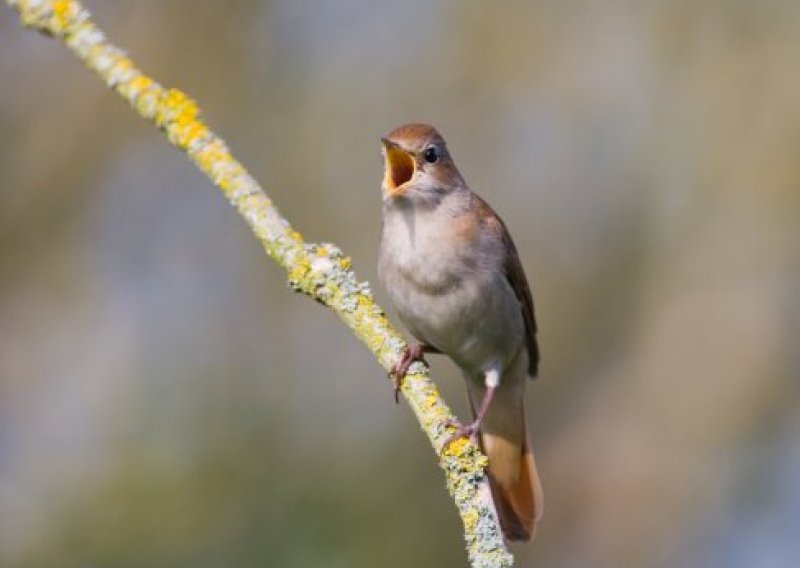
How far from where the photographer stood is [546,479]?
7645 millimetres

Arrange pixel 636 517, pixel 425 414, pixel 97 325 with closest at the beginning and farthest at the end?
1. pixel 425 414
2. pixel 636 517
3. pixel 97 325

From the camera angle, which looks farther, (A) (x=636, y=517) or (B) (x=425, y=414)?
(A) (x=636, y=517)

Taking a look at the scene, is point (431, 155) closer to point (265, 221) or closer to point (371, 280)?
point (265, 221)

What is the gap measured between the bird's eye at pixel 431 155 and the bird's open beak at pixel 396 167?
0.06 metres

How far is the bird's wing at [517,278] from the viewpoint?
5.14 meters

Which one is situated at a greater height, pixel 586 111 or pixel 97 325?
pixel 586 111

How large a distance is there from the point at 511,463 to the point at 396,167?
153 centimetres

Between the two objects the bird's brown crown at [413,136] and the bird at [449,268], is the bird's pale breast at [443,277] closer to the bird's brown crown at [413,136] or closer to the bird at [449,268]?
the bird at [449,268]

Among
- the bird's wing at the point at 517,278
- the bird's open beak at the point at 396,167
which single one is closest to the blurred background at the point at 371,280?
the bird's wing at the point at 517,278

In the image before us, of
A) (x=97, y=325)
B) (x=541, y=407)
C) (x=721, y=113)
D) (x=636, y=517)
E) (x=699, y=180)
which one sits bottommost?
(x=636, y=517)

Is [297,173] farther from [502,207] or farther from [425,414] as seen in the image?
[425,414]

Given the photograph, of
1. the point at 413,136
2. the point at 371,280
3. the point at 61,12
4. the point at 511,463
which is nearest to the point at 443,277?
the point at 413,136

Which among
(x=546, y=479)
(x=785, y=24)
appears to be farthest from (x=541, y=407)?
(x=785, y=24)

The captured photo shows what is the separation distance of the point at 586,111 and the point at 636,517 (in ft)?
9.56
